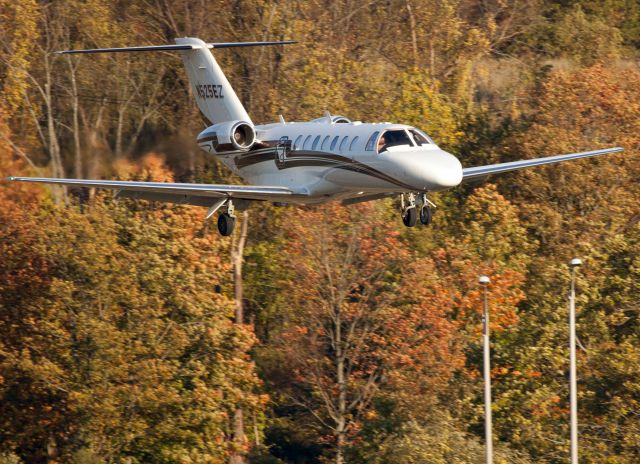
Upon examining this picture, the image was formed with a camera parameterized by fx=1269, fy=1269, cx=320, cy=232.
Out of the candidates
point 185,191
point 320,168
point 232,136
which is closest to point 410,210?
point 320,168

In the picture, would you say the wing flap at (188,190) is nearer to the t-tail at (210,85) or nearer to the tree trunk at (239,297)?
the t-tail at (210,85)

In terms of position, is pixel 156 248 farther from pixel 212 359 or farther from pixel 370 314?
pixel 370 314

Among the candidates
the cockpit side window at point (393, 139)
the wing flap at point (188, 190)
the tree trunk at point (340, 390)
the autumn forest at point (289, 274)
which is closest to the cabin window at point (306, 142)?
the wing flap at point (188, 190)

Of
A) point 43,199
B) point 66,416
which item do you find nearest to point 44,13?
point 43,199

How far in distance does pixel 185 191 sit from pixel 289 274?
27411 millimetres

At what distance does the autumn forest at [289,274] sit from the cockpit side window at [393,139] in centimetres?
1216

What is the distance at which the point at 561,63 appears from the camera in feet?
241

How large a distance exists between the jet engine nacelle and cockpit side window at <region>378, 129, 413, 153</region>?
5142 mm

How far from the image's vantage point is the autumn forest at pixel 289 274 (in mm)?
44531

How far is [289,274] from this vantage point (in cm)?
5569

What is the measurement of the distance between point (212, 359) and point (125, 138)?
10470mm

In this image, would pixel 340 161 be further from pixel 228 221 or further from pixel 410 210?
pixel 228 221

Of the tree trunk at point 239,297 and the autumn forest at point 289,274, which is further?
the tree trunk at point 239,297

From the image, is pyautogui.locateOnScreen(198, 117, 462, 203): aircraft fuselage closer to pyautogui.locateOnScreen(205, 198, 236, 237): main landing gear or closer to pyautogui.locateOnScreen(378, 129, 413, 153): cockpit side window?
pyautogui.locateOnScreen(378, 129, 413, 153): cockpit side window
